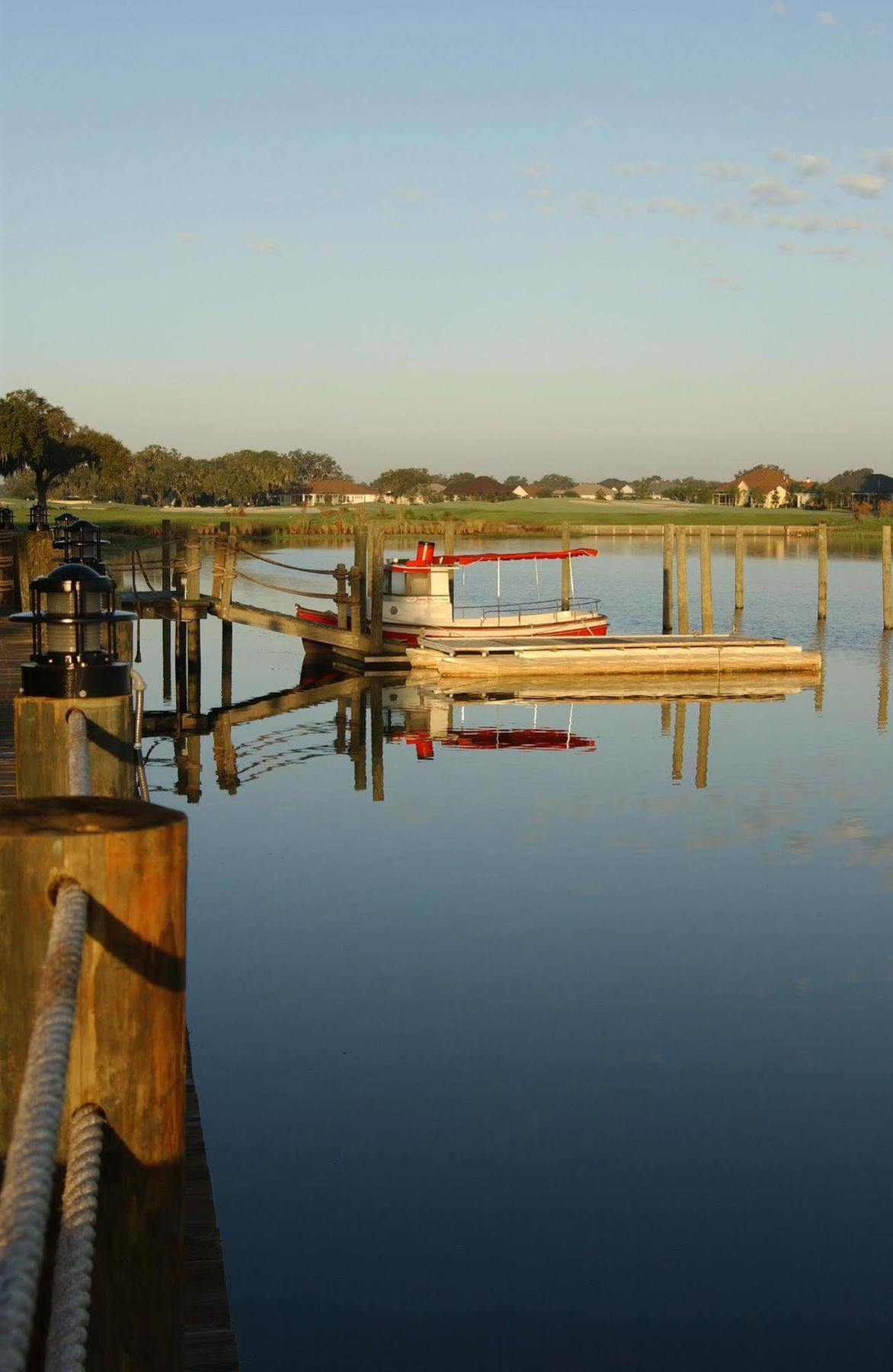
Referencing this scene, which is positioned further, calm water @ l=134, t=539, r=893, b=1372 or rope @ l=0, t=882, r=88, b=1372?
calm water @ l=134, t=539, r=893, b=1372

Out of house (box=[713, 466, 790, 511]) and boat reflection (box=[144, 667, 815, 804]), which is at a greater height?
house (box=[713, 466, 790, 511])

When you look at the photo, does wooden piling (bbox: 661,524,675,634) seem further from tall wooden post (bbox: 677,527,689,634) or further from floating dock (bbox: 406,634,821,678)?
floating dock (bbox: 406,634,821,678)

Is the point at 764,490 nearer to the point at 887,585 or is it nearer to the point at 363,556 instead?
the point at 887,585

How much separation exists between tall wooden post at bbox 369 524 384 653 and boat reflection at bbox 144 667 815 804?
0.96 meters

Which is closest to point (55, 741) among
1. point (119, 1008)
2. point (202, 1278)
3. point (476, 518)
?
point (202, 1278)

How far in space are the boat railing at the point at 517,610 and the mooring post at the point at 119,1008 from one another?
95.3 feet

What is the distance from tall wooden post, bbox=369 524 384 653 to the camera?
31734mm

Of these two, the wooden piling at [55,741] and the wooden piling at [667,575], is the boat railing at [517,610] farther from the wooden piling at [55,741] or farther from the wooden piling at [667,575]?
the wooden piling at [55,741]

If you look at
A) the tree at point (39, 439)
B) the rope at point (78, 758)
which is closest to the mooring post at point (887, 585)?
the rope at point (78, 758)

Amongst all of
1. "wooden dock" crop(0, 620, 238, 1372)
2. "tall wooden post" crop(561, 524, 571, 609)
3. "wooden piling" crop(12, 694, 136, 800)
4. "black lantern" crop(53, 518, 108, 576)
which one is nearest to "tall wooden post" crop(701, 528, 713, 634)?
"tall wooden post" crop(561, 524, 571, 609)

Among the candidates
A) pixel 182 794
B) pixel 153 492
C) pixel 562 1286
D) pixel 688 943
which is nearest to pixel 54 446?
pixel 182 794

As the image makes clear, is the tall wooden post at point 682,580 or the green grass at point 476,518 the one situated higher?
the green grass at point 476,518

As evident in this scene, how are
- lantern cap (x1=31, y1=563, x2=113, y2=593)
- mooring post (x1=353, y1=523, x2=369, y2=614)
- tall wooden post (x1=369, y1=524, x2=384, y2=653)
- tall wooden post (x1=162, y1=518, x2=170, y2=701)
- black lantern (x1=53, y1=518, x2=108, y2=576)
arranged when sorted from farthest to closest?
1. mooring post (x1=353, y1=523, x2=369, y2=614)
2. tall wooden post (x1=369, y1=524, x2=384, y2=653)
3. tall wooden post (x1=162, y1=518, x2=170, y2=701)
4. black lantern (x1=53, y1=518, x2=108, y2=576)
5. lantern cap (x1=31, y1=563, x2=113, y2=593)

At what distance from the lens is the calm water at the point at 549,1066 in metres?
7.27
